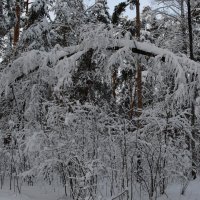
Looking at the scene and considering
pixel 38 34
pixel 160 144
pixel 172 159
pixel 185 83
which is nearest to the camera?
pixel 185 83

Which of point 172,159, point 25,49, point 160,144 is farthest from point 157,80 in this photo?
point 25,49

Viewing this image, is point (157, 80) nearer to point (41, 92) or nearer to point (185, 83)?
point (185, 83)

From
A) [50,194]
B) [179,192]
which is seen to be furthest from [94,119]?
[179,192]

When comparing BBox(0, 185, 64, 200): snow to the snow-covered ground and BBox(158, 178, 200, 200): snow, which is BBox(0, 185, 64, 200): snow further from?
BBox(158, 178, 200, 200): snow

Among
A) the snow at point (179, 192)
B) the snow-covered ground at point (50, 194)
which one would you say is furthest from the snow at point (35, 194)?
the snow at point (179, 192)

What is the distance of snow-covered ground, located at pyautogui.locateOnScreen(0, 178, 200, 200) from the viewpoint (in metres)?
5.48

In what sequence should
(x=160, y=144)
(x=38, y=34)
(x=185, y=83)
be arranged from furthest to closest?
(x=38, y=34) → (x=160, y=144) → (x=185, y=83)

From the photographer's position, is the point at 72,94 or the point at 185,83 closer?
the point at 185,83

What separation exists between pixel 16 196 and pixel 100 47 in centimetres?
286

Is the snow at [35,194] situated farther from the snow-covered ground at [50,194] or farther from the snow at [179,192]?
the snow at [179,192]

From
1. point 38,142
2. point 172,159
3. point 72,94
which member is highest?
point 72,94

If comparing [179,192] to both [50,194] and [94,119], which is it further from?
[50,194]

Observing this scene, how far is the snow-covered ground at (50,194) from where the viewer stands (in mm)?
5476

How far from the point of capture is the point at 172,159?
20.7 feet
